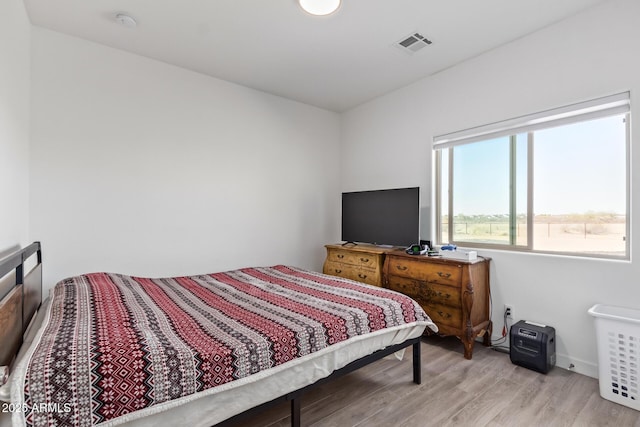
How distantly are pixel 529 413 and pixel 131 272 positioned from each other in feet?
10.8

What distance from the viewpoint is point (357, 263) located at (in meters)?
3.64

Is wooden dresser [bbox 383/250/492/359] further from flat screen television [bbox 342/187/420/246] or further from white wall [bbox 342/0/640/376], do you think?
flat screen television [bbox 342/187/420/246]

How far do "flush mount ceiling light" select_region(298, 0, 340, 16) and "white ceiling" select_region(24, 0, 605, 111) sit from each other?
0.08 metres

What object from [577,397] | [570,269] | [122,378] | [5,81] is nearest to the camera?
[122,378]

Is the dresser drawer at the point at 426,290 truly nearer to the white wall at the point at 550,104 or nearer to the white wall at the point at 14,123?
the white wall at the point at 550,104

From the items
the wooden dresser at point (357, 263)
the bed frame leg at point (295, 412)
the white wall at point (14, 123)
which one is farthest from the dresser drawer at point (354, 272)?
the white wall at point (14, 123)

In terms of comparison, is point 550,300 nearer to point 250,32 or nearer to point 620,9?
point 620,9

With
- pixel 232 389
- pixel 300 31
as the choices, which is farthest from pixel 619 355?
pixel 300 31

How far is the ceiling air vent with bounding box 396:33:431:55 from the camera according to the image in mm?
2694

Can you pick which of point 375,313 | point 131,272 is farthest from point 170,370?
point 131,272

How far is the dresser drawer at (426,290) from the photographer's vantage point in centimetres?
280

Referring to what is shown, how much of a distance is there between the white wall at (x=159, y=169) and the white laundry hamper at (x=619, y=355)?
3006mm

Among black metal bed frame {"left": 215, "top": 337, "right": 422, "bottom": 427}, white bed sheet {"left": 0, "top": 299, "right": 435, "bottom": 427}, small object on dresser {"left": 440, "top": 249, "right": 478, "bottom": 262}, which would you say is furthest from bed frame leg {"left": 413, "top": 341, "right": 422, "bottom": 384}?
small object on dresser {"left": 440, "top": 249, "right": 478, "bottom": 262}

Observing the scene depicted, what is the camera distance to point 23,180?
2.31 m
